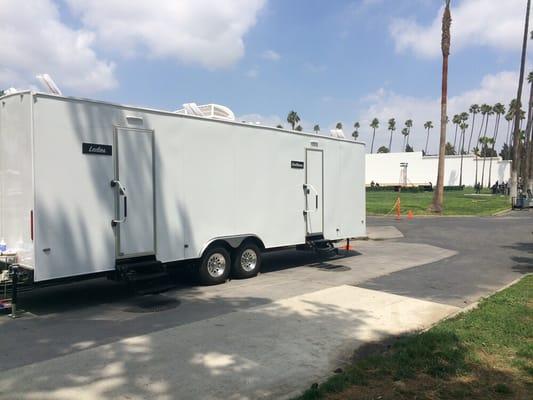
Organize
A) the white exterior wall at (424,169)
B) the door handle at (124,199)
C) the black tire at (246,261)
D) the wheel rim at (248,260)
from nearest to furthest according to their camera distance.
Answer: the door handle at (124,199)
the black tire at (246,261)
the wheel rim at (248,260)
the white exterior wall at (424,169)

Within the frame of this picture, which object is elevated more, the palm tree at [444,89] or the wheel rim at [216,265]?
Result: the palm tree at [444,89]

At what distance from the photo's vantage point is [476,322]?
642 centimetres

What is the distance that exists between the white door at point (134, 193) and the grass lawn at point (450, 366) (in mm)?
4274

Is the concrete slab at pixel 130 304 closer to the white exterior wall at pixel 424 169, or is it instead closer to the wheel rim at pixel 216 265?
the wheel rim at pixel 216 265

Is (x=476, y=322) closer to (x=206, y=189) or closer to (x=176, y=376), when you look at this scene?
(x=176, y=376)

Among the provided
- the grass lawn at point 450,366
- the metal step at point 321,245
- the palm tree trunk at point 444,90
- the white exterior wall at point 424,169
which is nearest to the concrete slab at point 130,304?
the metal step at point 321,245

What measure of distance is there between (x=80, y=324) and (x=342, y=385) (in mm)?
4055

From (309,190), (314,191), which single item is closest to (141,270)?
(309,190)

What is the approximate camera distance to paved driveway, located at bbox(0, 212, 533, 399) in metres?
4.76

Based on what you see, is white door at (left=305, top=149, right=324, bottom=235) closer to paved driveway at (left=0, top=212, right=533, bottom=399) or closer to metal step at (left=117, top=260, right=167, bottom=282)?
paved driveway at (left=0, top=212, right=533, bottom=399)

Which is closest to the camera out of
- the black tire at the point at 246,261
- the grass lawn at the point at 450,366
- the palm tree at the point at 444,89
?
the grass lawn at the point at 450,366

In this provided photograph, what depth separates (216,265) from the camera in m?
9.65

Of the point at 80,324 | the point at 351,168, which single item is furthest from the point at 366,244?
the point at 80,324

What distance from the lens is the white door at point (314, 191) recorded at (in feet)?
37.7
